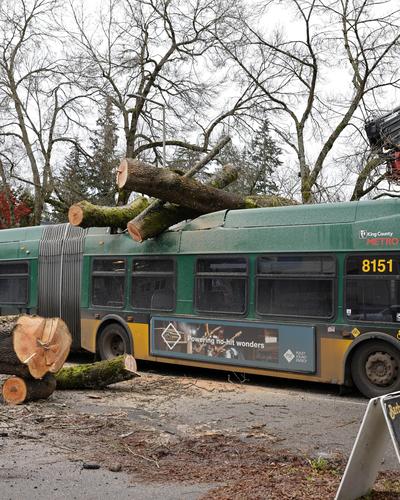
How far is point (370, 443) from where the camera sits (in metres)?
4.55

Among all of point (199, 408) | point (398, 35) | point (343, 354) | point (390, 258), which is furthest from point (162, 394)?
point (398, 35)

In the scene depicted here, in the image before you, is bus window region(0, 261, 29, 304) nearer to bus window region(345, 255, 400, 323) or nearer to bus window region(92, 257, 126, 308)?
bus window region(92, 257, 126, 308)

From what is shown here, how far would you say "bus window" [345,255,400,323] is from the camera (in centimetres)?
920

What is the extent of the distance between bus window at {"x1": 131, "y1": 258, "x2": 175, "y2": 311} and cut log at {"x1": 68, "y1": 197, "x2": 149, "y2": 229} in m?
0.91

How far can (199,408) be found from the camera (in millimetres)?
8727

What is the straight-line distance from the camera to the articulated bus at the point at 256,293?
9.42 metres

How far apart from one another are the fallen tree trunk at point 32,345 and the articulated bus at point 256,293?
2.88m

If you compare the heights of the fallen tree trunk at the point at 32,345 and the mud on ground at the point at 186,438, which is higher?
the fallen tree trunk at the point at 32,345

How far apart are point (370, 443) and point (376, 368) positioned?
5004 millimetres

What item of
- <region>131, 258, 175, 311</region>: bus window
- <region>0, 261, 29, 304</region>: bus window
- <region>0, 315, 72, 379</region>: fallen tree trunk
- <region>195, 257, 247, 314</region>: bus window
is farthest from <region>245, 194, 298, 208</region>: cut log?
<region>0, 315, 72, 379</region>: fallen tree trunk

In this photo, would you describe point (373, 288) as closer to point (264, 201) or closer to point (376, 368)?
point (376, 368)

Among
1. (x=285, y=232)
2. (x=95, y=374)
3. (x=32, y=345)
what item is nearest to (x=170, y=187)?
(x=285, y=232)

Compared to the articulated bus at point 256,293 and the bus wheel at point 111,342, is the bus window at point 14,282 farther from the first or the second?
the bus wheel at point 111,342

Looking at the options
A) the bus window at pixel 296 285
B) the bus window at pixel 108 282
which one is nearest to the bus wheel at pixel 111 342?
the bus window at pixel 108 282
